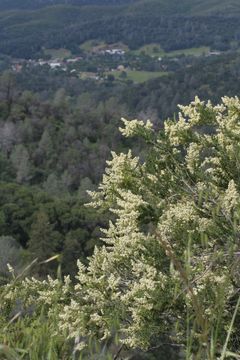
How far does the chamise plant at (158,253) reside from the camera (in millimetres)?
5406

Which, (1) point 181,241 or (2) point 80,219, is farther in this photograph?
(2) point 80,219

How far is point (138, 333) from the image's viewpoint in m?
5.71

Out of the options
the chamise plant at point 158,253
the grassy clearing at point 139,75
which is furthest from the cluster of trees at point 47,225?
the grassy clearing at point 139,75

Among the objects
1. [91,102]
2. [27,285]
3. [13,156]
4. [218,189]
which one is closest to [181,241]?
[218,189]

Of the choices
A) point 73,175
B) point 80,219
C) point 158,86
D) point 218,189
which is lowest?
point 158,86

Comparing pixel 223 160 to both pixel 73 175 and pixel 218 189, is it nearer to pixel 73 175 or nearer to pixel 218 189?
pixel 218 189

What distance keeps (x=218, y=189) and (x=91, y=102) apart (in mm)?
122067

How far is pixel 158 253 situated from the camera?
614cm

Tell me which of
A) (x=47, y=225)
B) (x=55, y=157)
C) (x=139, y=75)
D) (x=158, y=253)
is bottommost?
(x=139, y=75)

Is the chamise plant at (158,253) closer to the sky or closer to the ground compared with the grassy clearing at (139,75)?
closer to the sky

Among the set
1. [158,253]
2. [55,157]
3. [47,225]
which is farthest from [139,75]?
[158,253]

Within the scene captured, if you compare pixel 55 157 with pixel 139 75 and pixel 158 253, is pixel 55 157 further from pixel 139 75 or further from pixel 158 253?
pixel 139 75

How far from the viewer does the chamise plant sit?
5.41 meters

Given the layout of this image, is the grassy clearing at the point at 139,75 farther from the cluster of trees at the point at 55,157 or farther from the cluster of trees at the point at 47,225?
the cluster of trees at the point at 47,225
